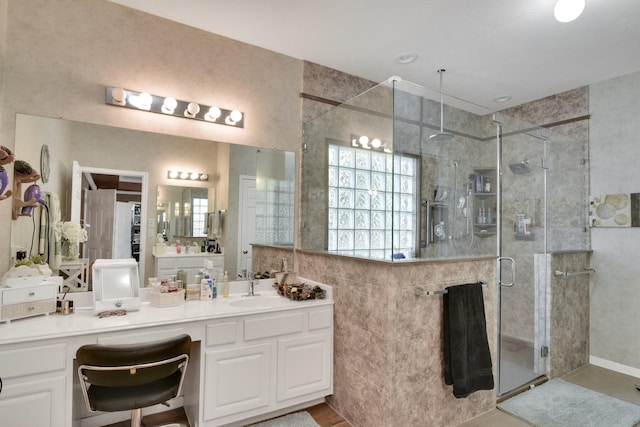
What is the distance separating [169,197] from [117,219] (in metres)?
0.36

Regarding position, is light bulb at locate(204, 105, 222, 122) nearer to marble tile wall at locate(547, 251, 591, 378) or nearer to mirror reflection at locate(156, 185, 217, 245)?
mirror reflection at locate(156, 185, 217, 245)

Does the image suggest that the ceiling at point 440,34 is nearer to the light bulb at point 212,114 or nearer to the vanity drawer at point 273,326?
the light bulb at point 212,114

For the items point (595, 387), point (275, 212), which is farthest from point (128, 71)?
point (595, 387)

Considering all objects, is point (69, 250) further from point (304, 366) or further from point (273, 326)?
point (304, 366)

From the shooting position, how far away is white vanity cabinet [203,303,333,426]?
2.06 metres

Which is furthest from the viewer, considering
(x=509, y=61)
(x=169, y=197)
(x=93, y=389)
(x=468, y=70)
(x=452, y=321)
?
(x=468, y=70)

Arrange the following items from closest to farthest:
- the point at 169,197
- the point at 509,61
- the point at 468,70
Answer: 1. the point at 169,197
2. the point at 509,61
3. the point at 468,70

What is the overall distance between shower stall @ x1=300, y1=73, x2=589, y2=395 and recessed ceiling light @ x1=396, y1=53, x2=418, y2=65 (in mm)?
338

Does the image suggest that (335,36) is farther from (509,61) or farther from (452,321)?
(452,321)

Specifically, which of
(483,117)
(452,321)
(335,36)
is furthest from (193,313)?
(483,117)

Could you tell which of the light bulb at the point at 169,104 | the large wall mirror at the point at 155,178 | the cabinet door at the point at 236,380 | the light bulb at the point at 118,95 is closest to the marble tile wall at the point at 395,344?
the cabinet door at the point at 236,380

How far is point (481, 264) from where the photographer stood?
2.51m

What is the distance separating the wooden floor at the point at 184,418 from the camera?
2.28m

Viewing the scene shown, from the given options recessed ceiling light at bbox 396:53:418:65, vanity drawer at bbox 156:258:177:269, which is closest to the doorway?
vanity drawer at bbox 156:258:177:269
